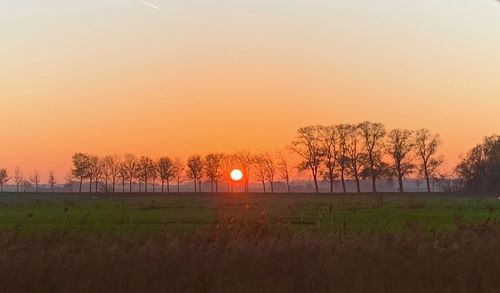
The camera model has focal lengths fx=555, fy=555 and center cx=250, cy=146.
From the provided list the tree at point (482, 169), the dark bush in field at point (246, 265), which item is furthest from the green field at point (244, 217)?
the tree at point (482, 169)

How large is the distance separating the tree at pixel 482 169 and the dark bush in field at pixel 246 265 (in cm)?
9146

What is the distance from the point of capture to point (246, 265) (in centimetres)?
760

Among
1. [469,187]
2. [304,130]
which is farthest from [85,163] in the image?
[469,187]

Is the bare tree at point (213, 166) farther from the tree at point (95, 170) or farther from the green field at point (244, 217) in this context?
the green field at point (244, 217)

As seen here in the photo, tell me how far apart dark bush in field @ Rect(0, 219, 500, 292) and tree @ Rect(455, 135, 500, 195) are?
3601 inches

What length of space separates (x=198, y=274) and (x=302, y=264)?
1.43 m

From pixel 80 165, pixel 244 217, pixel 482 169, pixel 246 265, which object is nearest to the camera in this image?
pixel 246 265

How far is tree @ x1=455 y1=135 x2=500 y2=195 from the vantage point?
93.0m

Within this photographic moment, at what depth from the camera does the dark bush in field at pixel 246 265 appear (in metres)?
7.02

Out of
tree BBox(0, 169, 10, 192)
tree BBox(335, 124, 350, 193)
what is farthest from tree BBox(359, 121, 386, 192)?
tree BBox(0, 169, 10, 192)

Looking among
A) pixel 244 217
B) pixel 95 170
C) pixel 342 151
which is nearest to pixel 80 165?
pixel 95 170

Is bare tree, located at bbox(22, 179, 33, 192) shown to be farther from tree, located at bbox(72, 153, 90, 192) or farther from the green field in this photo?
the green field

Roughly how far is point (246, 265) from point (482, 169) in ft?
316

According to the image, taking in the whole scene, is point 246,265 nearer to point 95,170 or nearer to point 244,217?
point 244,217
